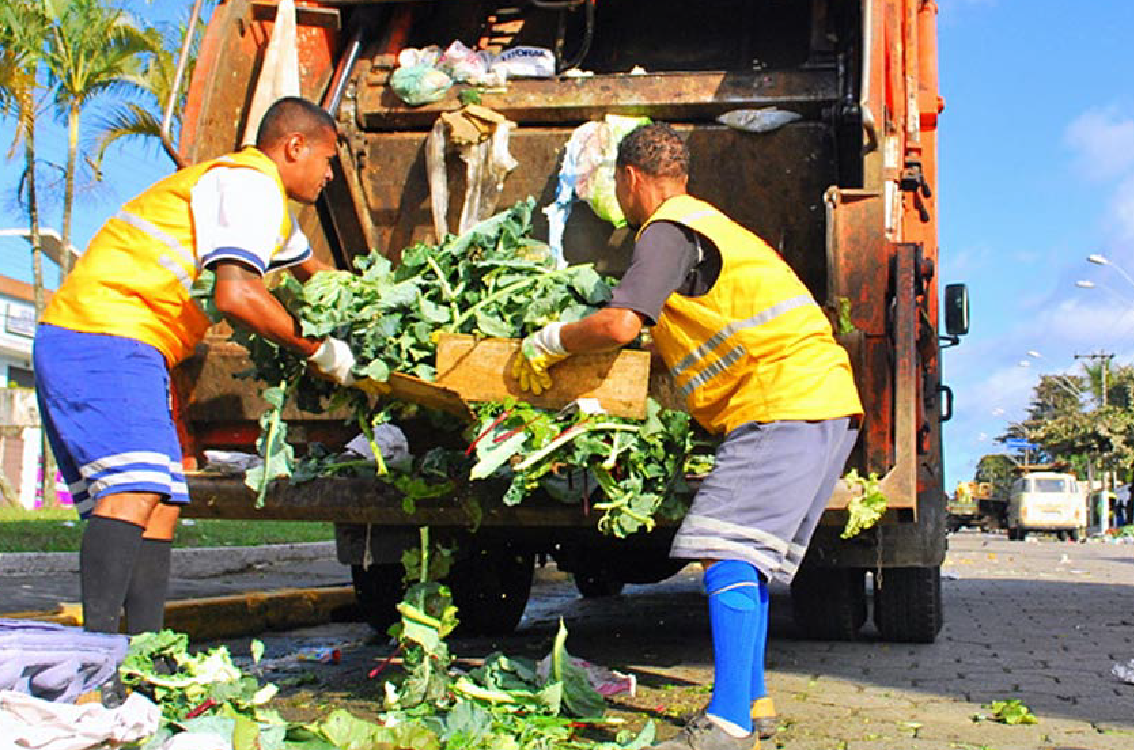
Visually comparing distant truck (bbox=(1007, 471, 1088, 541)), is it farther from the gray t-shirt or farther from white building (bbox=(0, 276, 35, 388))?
the gray t-shirt

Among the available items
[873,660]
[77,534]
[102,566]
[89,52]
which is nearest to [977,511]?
[89,52]

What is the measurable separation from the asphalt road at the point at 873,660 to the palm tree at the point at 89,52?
26.3ft

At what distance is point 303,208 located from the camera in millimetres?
5094

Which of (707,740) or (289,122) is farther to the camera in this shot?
(289,122)

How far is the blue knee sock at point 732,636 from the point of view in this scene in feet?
10.2

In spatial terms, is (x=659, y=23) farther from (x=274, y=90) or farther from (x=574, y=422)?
(x=574, y=422)

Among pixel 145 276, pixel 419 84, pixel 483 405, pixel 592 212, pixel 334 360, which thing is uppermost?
pixel 419 84

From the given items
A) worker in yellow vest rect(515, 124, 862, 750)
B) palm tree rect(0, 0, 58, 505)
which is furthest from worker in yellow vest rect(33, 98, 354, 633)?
palm tree rect(0, 0, 58, 505)

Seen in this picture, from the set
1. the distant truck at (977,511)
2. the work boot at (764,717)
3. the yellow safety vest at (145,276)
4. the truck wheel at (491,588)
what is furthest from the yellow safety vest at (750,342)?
the distant truck at (977,511)

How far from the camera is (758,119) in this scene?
4992 mm

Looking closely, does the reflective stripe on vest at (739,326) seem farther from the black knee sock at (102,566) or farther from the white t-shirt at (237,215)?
the black knee sock at (102,566)

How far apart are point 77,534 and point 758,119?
8257 millimetres

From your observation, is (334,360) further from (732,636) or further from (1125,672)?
(1125,672)

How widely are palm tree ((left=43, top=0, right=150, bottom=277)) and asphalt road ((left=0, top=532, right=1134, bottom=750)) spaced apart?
8.00 metres
